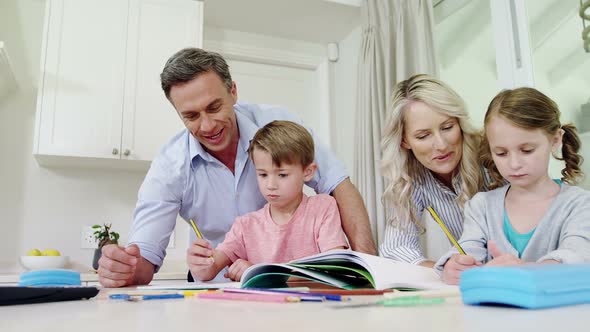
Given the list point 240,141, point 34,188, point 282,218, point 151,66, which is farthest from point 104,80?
point 282,218

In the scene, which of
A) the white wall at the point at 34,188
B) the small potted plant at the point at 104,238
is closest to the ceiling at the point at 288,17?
the white wall at the point at 34,188

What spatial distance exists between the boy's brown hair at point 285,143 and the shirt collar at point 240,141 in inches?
2.9

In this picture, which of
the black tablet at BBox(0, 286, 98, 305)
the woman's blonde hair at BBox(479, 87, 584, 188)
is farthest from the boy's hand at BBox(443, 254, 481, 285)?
the black tablet at BBox(0, 286, 98, 305)

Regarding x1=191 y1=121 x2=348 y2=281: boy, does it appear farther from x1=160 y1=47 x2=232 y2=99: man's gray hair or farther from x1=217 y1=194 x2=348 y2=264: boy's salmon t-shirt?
x1=160 y1=47 x2=232 y2=99: man's gray hair

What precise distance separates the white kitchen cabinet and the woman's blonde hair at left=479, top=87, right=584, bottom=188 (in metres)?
1.82

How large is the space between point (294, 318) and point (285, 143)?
3.39ft

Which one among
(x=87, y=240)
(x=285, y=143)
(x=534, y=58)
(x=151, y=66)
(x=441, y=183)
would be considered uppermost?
(x=151, y=66)

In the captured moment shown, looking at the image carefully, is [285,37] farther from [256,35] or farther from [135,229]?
[135,229]

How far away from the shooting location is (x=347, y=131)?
3.33 meters

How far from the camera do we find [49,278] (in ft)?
2.86

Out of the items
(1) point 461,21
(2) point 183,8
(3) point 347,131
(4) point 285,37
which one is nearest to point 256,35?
(4) point 285,37

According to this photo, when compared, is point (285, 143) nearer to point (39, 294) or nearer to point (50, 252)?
point (39, 294)

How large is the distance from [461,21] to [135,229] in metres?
1.90

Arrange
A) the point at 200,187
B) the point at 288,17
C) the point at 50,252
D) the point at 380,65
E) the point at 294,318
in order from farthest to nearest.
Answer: the point at 288,17 < the point at 380,65 < the point at 50,252 < the point at 200,187 < the point at 294,318
